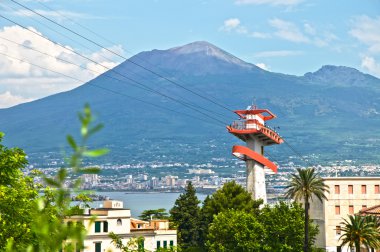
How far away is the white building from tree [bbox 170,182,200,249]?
35.6 feet

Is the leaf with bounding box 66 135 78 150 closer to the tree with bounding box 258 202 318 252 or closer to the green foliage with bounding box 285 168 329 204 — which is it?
the tree with bounding box 258 202 318 252

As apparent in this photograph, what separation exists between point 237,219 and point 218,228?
97.2 inches

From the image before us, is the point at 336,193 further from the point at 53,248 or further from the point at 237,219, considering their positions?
the point at 53,248

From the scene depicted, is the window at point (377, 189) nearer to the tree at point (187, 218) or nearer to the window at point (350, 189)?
the window at point (350, 189)

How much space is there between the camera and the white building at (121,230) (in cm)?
8356

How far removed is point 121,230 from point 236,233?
12396 mm

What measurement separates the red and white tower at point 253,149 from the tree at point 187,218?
11.6m

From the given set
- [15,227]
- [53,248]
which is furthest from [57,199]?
[15,227]

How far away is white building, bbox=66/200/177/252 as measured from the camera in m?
83.6

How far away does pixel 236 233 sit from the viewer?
86.8 metres

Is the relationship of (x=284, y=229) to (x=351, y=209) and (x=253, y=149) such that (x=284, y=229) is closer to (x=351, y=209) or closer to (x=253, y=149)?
(x=351, y=209)

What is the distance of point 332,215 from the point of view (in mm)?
112875

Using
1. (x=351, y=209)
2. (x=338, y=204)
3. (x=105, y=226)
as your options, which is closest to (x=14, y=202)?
(x=105, y=226)

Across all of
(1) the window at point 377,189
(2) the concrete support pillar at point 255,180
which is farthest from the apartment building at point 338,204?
(2) the concrete support pillar at point 255,180
